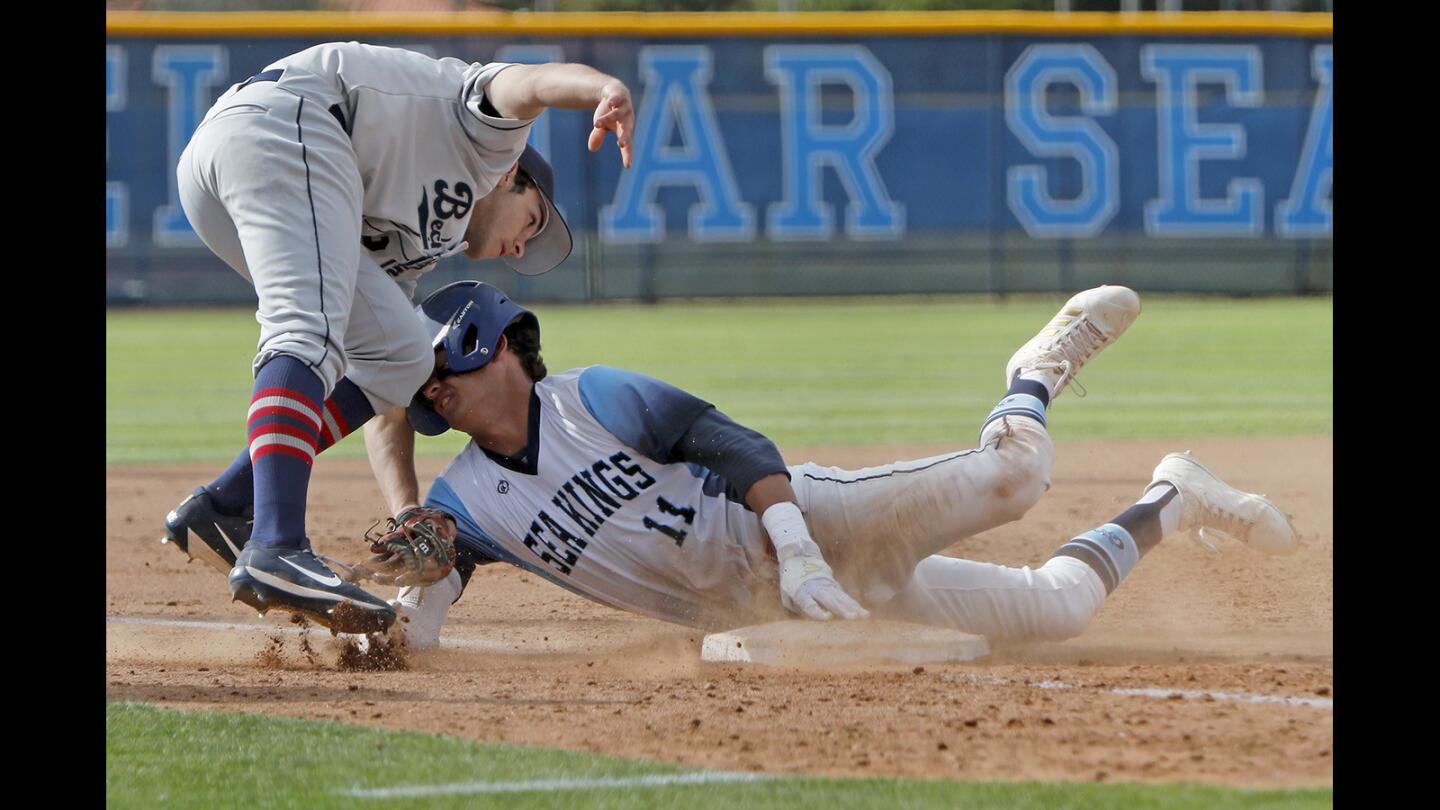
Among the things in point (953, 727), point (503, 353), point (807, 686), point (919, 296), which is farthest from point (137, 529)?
point (919, 296)

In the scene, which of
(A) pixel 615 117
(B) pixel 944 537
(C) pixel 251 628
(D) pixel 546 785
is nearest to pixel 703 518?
(B) pixel 944 537

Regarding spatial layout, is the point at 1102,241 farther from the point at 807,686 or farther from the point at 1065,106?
the point at 807,686

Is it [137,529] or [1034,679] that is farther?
[137,529]

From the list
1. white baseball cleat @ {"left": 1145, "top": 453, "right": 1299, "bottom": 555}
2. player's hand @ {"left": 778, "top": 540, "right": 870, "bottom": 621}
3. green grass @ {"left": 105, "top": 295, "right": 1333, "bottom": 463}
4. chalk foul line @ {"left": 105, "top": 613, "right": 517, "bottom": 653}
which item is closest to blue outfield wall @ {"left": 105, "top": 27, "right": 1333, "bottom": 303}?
green grass @ {"left": 105, "top": 295, "right": 1333, "bottom": 463}

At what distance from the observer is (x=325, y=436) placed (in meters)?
3.51

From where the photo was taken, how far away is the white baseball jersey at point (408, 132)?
3406mm

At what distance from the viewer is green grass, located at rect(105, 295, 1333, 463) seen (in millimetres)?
7914

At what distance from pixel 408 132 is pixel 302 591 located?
1.09 m

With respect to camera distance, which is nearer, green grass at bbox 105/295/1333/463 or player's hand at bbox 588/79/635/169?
player's hand at bbox 588/79/635/169

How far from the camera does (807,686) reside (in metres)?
3.15

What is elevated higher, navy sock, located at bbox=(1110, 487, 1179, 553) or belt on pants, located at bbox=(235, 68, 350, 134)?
belt on pants, located at bbox=(235, 68, 350, 134)

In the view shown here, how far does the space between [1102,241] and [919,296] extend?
1.88 meters

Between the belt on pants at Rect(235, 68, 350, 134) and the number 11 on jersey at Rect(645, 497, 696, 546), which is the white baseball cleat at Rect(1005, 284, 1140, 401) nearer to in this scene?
the number 11 on jersey at Rect(645, 497, 696, 546)

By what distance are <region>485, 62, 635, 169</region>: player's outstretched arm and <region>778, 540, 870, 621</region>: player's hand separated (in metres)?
0.85
